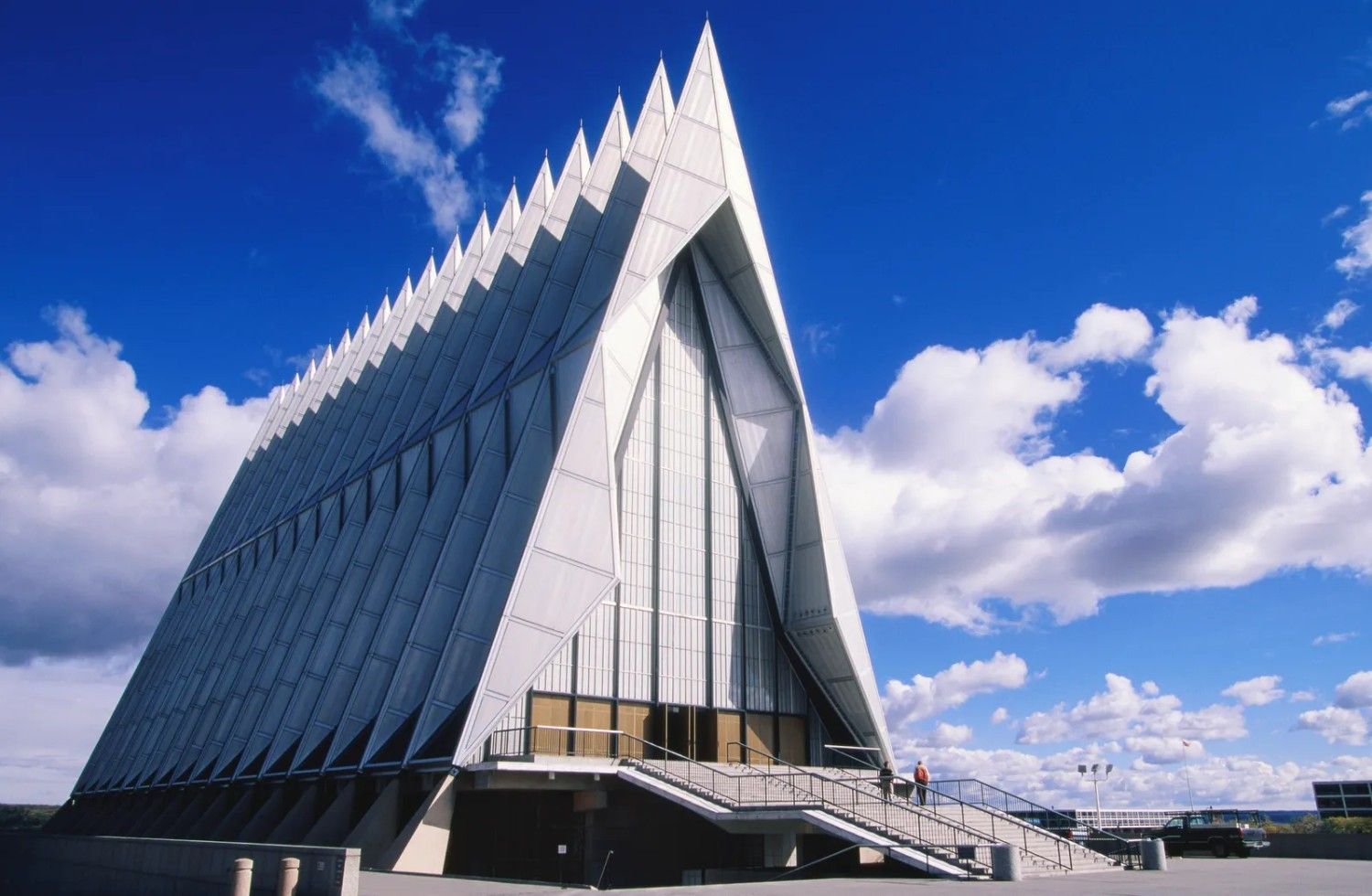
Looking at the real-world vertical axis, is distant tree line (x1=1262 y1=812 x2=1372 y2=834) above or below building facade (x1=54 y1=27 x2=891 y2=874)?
below

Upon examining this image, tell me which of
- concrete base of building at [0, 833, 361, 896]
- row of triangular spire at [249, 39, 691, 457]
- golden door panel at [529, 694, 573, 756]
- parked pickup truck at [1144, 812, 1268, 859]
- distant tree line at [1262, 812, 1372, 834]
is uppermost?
row of triangular spire at [249, 39, 691, 457]

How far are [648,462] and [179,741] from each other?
22752 mm

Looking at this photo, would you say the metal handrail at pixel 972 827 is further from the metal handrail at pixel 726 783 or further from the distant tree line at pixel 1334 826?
the distant tree line at pixel 1334 826

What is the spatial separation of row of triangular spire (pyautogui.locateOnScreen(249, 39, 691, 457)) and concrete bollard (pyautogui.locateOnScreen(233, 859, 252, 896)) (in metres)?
25.0

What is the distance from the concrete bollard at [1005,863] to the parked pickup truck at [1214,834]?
1269 centimetres

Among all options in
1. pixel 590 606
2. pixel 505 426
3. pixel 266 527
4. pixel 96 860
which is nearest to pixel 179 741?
pixel 266 527

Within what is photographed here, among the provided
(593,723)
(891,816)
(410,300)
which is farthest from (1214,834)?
(410,300)

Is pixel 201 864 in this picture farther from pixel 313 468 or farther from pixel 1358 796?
pixel 1358 796

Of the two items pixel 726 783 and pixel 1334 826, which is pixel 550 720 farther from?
pixel 1334 826

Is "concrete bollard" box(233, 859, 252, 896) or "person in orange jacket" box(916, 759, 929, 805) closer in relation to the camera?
"concrete bollard" box(233, 859, 252, 896)

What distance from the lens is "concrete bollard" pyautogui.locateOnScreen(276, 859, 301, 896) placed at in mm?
13312

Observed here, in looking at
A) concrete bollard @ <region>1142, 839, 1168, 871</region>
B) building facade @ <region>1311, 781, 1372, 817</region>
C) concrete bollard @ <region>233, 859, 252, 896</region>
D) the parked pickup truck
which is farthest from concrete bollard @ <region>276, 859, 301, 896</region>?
building facade @ <region>1311, 781, 1372, 817</region>

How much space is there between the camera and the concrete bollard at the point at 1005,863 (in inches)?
714

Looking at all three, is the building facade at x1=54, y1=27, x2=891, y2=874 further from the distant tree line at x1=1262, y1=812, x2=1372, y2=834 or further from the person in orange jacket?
the distant tree line at x1=1262, y1=812, x2=1372, y2=834
